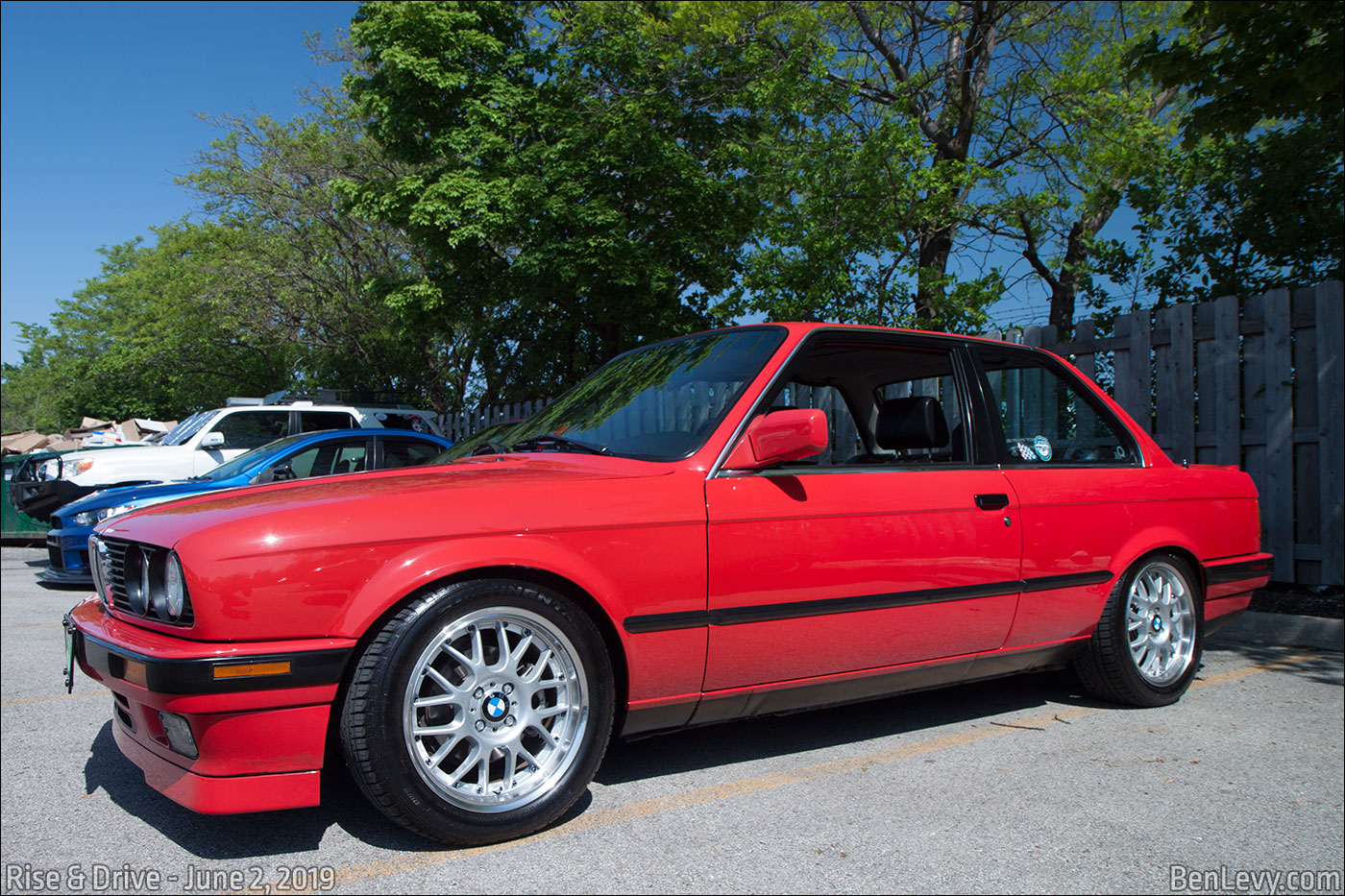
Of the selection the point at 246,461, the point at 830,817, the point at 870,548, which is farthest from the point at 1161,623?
the point at 246,461

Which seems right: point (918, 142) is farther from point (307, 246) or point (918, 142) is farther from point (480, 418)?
point (307, 246)

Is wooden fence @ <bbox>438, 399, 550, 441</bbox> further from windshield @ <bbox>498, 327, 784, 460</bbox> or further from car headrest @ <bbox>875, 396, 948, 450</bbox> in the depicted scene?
car headrest @ <bbox>875, 396, 948, 450</bbox>

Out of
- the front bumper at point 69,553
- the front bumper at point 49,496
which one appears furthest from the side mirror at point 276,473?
the front bumper at point 49,496

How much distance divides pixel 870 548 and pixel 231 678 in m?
2.15

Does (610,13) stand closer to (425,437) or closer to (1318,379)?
(425,437)

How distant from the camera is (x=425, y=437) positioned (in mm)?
9781

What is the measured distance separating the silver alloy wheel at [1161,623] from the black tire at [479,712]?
275cm

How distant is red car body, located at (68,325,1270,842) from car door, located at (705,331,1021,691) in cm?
1

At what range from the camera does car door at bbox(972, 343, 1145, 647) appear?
3.84 metres

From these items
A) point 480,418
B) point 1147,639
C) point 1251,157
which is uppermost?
point 1251,157

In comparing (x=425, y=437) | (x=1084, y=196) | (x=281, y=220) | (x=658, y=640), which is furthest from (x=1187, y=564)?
(x=281, y=220)

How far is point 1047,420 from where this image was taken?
4.28m

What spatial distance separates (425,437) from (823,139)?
231 inches

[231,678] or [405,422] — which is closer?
[231,678]
